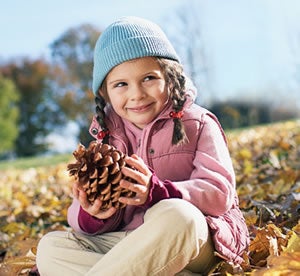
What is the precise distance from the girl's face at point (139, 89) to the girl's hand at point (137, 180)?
0.42m

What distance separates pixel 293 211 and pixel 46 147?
39048mm

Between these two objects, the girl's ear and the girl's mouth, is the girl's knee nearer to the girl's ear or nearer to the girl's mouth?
the girl's mouth

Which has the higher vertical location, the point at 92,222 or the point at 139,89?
the point at 139,89

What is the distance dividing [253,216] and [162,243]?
1.07 m

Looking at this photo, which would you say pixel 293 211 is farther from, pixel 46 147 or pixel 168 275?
pixel 46 147

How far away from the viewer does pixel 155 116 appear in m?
2.60

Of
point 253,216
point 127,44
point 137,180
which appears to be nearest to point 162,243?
point 137,180

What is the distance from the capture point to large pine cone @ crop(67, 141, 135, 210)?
7.02 feet

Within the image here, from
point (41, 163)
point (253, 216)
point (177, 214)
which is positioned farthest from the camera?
point (41, 163)

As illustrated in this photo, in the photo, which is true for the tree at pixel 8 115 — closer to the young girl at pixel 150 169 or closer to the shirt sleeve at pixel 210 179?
the young girl at pixel 150 169

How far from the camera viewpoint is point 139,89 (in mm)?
2512

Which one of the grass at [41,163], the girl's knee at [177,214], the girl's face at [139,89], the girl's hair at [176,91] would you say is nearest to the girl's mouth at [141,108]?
the girl's face at [139,89]

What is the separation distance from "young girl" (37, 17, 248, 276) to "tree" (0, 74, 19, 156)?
37.6m

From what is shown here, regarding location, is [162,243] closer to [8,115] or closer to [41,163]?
[41,163]
